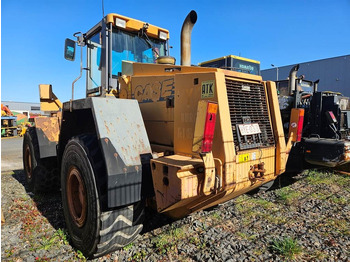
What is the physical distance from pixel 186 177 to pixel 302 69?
23576mm

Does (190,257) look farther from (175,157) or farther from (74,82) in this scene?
(74,82)

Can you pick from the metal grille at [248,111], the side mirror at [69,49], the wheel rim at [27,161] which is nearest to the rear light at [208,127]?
the metal grille at [248,111]

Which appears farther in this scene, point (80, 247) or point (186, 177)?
point (80, 247)

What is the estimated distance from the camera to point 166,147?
2.90 meters

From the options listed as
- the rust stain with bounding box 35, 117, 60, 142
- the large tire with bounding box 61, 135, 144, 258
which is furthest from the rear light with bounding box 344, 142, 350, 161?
the rust stain with bounding box 35, 117, 60, 142

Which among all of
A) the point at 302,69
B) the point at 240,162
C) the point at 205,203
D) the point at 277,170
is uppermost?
the point at 302,69

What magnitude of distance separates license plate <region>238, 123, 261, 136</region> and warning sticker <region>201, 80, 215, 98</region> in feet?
1.60

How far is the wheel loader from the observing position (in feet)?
7.16

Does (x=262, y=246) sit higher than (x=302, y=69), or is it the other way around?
(x=302, y=69)

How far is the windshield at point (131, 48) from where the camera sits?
12.5 feet

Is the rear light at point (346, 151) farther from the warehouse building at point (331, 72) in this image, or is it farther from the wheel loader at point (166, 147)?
the warehouse building at point (331, 72)

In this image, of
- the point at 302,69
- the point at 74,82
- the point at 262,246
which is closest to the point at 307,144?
the point at 262,246

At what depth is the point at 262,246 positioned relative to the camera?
2.72m

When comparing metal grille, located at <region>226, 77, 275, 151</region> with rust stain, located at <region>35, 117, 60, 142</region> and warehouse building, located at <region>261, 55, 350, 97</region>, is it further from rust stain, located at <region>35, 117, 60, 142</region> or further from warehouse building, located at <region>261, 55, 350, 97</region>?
warehouse building, located at <region>261, 55, 350, 97</region>
